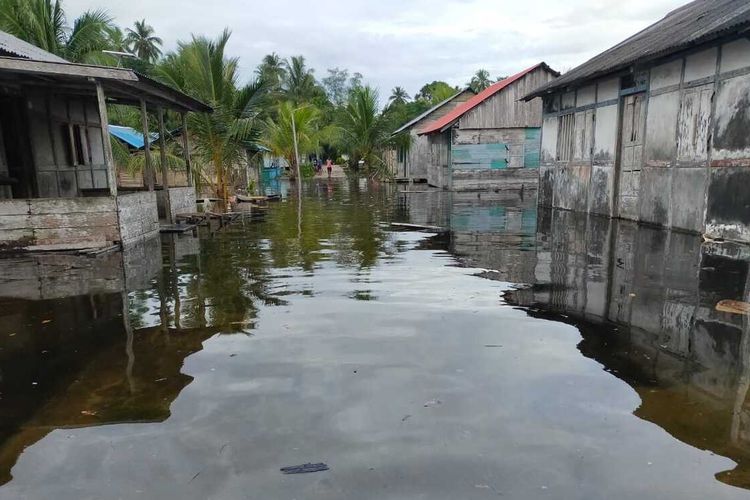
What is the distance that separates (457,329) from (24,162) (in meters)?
11.3

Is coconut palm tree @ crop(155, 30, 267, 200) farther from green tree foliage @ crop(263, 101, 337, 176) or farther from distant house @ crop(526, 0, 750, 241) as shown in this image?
distant house @ crop(526, 0, 750, 241)

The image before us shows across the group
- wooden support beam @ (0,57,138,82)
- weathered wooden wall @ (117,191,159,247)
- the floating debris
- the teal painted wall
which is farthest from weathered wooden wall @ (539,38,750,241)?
weathered wooden wall @ (117,191,159,247)

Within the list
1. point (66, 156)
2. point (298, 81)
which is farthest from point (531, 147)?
point (298, 81)

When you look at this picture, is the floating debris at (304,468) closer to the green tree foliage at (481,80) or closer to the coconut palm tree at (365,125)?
the coconut palm tree at (365,125)

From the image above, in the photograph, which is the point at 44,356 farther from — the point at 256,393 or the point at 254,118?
the point at 254,118

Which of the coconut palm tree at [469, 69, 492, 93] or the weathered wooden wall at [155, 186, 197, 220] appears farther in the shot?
the coconut palm tree at [469, 69, 492, 93]

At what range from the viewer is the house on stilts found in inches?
332

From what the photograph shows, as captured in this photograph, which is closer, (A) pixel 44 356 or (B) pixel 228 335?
(A) pixel 44 356

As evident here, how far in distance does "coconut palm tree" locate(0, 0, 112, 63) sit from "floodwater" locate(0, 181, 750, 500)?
1486cm

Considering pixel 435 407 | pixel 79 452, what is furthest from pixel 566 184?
pixel 79 452

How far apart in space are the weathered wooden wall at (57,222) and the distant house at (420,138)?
81.0 ft

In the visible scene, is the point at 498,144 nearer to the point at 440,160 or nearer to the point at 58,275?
the point at 440,160

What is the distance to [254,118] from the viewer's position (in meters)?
17.2

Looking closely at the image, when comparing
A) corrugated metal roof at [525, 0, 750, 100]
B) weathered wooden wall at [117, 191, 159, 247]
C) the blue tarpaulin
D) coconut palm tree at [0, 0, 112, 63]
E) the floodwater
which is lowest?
the floodwater
